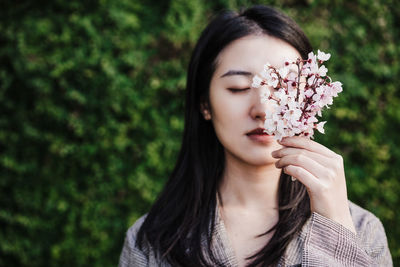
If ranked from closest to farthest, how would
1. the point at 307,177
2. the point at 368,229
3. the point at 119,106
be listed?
1. the point at 307,177
2. the point at 368,229
3. the point at 119,106

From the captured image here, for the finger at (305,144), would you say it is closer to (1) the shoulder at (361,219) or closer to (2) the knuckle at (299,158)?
(2) the knuckle at (299,158)

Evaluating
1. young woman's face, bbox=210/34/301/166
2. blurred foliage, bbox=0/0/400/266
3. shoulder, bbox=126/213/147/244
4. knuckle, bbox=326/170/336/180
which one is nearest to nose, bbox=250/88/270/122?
young woman's face, bbox=210/34/301/166

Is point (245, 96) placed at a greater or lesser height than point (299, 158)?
greater

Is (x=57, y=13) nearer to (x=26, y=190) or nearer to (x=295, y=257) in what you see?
(x=26, y=190)

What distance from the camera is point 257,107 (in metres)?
1.84

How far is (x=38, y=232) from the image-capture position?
153 inches

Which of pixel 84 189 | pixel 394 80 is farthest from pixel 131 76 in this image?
pixel 394 80

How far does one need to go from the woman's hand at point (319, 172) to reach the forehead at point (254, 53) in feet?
1.64

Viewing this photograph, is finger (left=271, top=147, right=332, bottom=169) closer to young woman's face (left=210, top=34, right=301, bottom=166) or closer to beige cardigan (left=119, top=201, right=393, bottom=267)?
beige cardigan (left=119, top=201, right=393, bottom=267)

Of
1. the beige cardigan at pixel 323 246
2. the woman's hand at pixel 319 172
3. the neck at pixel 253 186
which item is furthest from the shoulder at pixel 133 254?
the woman's hand at pixel 319 172

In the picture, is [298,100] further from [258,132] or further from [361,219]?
[361,219]

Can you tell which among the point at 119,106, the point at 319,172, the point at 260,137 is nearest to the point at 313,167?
the point at 319,172

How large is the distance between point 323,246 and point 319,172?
0.33 meters

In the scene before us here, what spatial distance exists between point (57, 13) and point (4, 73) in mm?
776
